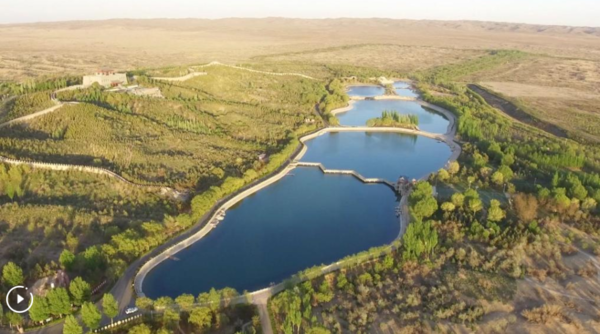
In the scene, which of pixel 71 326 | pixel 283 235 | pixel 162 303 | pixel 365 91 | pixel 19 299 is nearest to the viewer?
pixel 71 326

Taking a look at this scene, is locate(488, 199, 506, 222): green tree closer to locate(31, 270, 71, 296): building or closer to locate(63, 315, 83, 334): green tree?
locate(63, 315, 83, 334): green tree

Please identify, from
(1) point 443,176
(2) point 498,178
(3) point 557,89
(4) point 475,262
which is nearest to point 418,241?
(4) point 475,262

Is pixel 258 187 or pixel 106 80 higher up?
pixel 106 80

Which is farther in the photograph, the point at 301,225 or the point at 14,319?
the point at 301,225

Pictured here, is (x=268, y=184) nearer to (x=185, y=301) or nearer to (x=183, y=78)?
(x=185, y=301)

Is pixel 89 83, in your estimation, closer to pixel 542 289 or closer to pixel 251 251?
pixel 251 251

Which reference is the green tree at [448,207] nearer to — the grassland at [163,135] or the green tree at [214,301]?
the grassland at [163,135]

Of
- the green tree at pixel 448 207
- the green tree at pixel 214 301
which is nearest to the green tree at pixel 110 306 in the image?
the green tree at pixel 214 301
